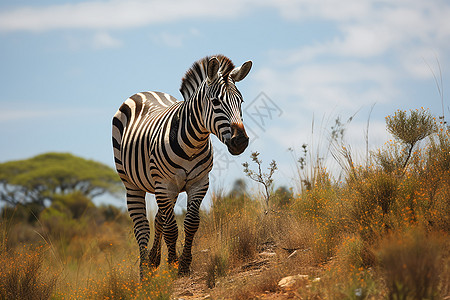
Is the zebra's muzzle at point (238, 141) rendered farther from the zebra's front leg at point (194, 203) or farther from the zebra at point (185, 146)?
the zebra's front leg at point (194, 203)

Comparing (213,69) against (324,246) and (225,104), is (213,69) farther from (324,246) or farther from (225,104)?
(324,246)

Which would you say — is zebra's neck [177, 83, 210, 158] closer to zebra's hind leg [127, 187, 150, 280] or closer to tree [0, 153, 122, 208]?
zebra's hind leg [127, 187, 150, 280]

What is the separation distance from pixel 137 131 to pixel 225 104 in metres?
2.44

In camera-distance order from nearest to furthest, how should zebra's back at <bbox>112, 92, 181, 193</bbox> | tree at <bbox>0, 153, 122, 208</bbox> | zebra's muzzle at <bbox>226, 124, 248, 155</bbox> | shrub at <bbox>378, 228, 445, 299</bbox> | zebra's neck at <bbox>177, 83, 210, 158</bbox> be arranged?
1. shrub at <bbox>378, 228, 445, 299</bbox>
2. zebra's muzzle at <bbox>226, 124, 248, 155</bbox>
3. zebra's neck at <bbox>177, 83, 210, 158</bbox>
4. zebra's back at <bbox>112, 92, 181, 193</bbox>
5. tree at <bbox>0, 153, 122, 208</bbox>

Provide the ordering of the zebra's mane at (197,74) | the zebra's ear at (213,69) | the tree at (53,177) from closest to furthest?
1. the zebra's ear at (213,69)
2. the zebra's mane at (197,74)
3. the tree at (53,177)

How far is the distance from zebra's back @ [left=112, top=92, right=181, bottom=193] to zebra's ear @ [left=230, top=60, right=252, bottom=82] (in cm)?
129

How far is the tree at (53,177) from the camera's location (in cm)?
3170

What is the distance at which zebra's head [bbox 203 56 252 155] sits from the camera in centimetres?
561

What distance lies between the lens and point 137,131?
791 cm

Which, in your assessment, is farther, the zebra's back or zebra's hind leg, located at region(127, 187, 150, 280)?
zebra's hind leg, located at region(127, 187, 150, 280)

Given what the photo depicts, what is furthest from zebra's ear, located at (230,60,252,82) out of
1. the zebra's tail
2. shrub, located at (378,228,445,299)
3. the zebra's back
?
shrub, located at (378,228,445,299)

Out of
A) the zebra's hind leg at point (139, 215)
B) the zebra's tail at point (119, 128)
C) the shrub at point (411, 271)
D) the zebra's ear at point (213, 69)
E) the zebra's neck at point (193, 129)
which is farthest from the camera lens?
the zebra's tail at point (119, 128)

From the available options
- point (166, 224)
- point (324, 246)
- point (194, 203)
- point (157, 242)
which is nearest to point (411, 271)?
point (324, 246)

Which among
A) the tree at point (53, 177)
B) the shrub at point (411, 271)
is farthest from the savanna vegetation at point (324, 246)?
the tree at point (53, 177)
